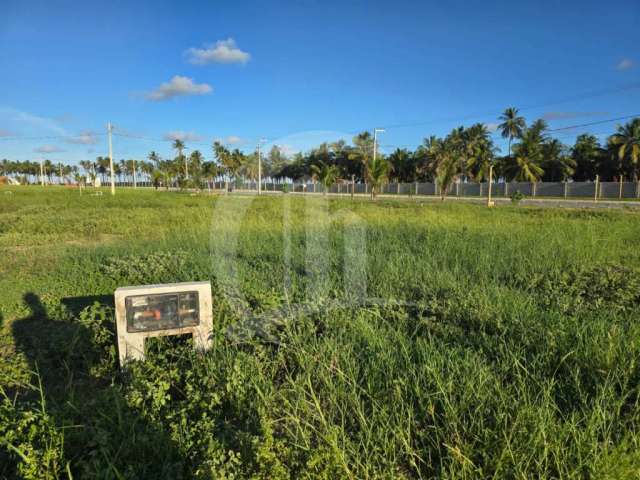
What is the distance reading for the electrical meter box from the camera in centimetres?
305

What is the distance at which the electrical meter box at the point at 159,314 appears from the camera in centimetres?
305

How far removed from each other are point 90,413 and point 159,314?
0.88 metres

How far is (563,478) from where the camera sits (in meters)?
1.87

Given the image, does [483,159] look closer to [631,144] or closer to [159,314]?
[631,144]

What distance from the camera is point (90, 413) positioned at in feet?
7.91

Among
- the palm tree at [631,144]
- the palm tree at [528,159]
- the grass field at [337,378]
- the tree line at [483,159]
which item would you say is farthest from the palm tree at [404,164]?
the grass field at [337,378]

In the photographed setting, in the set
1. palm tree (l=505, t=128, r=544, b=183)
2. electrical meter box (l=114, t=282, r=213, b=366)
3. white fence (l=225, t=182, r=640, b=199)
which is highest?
palm tree (l=505, t=128, r=544, b=183)

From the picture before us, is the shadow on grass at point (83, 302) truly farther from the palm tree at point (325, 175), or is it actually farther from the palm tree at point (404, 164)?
the palm tree at point (404, 164)

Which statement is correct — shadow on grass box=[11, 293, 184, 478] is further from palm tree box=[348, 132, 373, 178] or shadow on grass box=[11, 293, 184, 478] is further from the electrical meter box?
palm tree box=[348, 132, 373, 178]

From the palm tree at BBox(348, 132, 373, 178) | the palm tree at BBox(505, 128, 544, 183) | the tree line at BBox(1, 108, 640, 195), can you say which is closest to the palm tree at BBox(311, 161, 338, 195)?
the tree line at BBox(1, 108, 640, 195)

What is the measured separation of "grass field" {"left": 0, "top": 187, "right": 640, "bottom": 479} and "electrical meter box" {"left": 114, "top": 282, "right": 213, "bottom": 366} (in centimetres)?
15

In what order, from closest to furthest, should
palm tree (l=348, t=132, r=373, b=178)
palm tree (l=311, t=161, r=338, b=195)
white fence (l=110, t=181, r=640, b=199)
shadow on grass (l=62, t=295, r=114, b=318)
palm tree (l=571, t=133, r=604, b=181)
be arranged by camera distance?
shadow on grass (l=62, t=295, r=114, b=318)
palm tree (l=311, t=161, r=338, b=195)
white fence (l=110, t=181, r=640, b=199)
palm tree (l=571, t=133, r=604, b=181)
palm tree (l=348, t=132, r=373, b=178)

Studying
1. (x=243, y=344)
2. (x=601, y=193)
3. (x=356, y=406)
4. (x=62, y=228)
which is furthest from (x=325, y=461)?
(x=601, y=193)

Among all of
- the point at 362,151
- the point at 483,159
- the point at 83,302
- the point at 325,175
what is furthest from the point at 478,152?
the point at 83,302
